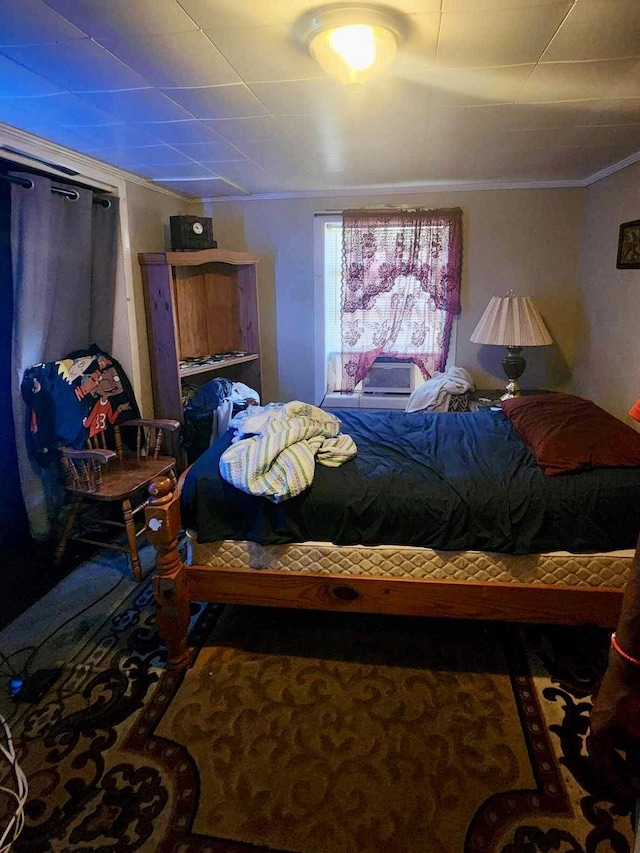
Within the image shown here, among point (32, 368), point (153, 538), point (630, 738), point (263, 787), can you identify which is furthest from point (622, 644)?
point (32, 368)

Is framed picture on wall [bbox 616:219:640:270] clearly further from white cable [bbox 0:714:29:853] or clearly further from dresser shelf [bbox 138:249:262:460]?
white cable [bbox 0:714:29:853]

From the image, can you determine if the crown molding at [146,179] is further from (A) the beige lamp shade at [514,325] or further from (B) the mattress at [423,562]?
(B) the mattress at [423,562]

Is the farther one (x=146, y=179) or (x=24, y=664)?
(x=146, y=179)

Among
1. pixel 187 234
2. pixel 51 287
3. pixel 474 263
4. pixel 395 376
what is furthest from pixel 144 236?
pixel 474 263

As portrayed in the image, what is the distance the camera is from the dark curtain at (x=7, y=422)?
8.48 ft

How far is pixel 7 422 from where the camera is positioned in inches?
107

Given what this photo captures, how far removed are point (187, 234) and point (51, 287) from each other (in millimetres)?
1009

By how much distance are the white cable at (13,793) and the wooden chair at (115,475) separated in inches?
37.7

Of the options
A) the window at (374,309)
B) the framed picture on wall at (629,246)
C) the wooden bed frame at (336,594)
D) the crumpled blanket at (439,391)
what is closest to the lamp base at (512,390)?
the crumpled blanket at (439,391)

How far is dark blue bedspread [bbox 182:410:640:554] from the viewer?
6.12ft

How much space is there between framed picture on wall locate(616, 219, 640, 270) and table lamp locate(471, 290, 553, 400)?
572mm

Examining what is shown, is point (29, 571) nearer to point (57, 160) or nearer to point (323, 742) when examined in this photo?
point (323, 742)

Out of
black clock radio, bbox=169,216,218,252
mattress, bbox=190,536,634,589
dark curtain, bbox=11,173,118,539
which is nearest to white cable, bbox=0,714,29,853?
mattress, bbox=190,536,634,589

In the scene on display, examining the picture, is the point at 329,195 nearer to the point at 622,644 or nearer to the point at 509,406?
the point at 509,406
